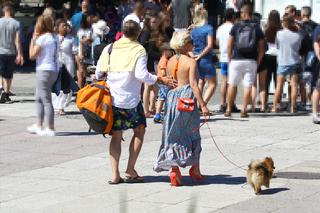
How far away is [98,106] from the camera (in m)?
10.5

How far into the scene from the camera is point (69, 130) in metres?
15.2

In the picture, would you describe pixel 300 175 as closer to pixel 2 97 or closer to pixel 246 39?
pixel 246 39

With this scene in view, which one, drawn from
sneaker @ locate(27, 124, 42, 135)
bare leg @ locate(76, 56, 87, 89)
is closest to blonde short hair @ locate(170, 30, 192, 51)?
sneaker @ locate(27, 124, 42, 135)

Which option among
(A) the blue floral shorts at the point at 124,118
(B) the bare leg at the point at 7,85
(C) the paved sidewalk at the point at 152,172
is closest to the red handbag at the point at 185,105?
(A) the blue floral shorts at the point at 124,118

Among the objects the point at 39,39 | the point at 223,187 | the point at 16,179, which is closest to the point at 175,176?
the point at 223,187

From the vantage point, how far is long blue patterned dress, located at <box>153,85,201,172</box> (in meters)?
10.6

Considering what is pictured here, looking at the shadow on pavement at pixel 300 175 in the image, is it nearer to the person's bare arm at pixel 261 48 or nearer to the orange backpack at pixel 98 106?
the orange backpack at pixel 98 106

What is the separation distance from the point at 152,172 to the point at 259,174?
1783 mm

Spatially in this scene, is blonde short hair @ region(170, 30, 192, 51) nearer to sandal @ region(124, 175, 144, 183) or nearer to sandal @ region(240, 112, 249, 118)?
sandal @ region(124, 175, 144, 183)

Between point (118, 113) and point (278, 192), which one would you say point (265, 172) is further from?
point (118, 113)

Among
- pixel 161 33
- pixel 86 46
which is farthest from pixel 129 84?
pixel 86 46

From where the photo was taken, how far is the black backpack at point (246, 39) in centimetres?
1606

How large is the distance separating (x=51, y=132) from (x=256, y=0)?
Result: 667 cm

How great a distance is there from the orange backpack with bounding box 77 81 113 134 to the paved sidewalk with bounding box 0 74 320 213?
26.4 inches
